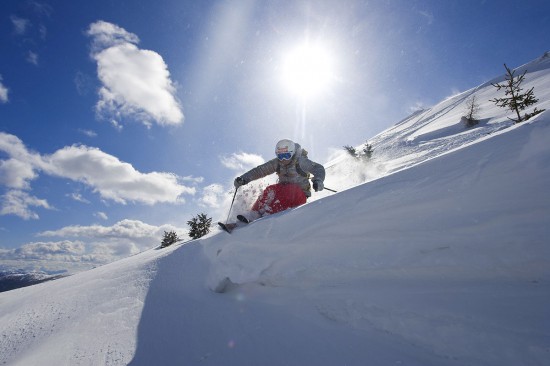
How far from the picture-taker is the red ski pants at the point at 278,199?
4.32 m

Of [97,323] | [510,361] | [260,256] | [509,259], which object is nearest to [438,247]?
[509,259]

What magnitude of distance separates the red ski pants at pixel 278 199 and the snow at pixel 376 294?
1601 millimetres

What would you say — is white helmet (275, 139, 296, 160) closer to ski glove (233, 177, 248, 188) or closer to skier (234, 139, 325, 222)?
skier (234, 139, 325, 222)

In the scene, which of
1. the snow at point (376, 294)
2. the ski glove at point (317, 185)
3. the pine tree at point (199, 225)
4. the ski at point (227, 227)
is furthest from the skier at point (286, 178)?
Result: the pine tree at point (199, 225)

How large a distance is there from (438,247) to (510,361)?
0.71 metres

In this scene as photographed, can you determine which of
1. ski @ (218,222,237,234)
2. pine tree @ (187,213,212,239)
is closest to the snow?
ski @ (218,222,237,234)

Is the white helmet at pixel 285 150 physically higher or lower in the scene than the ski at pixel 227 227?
higher

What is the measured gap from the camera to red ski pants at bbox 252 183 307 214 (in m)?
4.32

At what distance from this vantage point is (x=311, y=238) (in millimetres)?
2424

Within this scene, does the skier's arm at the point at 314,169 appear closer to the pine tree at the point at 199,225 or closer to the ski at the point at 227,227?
the ski at the point at 227,227

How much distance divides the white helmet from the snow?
2377 millimetres

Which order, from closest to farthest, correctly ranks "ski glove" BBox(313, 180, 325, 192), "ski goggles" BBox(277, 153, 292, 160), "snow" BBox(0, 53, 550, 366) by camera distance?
"snow" BBox(0, 53, 550, 366), "ski glove" BBox(313, 180, 325, 192), "ski goggles" BBox(277, 153, 292, 160)

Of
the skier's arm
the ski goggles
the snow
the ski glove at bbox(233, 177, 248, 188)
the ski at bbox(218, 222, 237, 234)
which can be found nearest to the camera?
the snow

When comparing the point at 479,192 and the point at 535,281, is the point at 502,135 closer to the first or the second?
the point at 479,192
